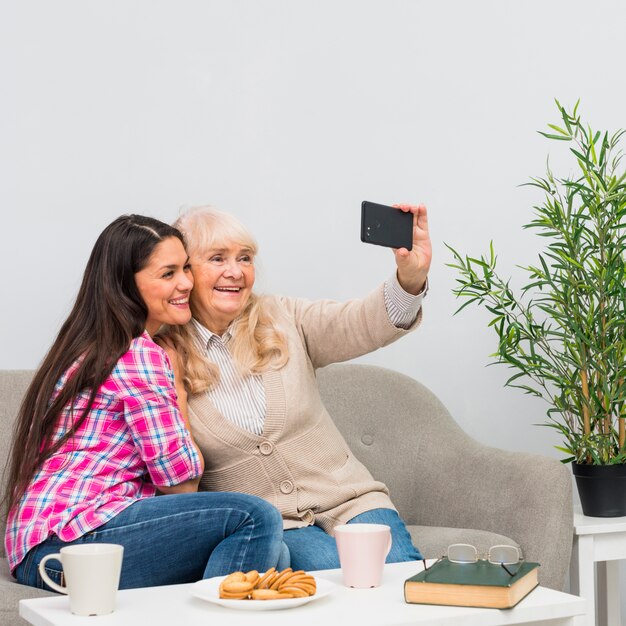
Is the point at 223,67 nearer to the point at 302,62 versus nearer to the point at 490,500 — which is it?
the point at 302,62

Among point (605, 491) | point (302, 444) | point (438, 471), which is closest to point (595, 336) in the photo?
point (605, 491)

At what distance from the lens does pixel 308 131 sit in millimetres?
2738

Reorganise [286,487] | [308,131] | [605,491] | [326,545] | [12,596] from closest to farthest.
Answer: [12,596] < [326,545] < [286,487] < [605,491] < [308,131]

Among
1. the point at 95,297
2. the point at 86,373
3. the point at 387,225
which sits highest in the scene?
the point at 387,225

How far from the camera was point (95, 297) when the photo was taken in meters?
1.83

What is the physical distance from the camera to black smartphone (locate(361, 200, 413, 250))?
1.81 meters

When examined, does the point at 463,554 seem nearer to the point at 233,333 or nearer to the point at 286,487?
the point at 286,487

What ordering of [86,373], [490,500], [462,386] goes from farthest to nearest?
[462,386] < [490,500] < [86,373]

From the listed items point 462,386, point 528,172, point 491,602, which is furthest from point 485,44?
point 491,602

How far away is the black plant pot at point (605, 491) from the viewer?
2.24 meters

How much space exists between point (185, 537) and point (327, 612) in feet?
1.39

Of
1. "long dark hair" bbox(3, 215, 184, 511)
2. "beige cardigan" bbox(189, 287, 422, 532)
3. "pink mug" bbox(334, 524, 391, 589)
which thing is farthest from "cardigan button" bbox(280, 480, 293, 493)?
"pink mug" bbox(334, 524, 391, 589)

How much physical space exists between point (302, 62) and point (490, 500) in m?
1.33

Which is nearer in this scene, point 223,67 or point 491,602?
point 491,602
